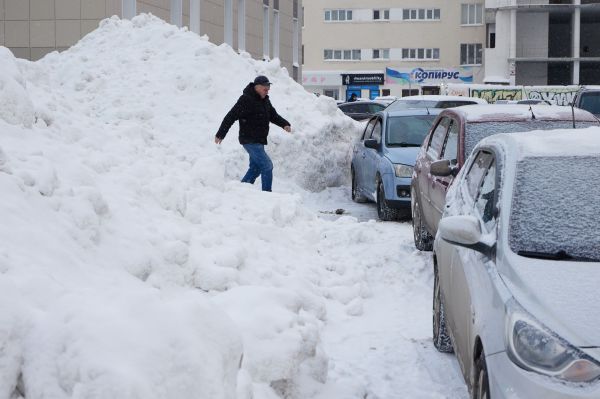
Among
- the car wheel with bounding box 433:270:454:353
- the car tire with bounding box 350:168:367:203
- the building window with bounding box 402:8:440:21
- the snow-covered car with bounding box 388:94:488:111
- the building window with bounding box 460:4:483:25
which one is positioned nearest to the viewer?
the car wheel with bounding box 433:270:454:353

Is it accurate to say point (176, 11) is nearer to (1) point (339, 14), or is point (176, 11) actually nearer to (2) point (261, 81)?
(2) point (261, 81)

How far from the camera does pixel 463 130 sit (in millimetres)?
8461

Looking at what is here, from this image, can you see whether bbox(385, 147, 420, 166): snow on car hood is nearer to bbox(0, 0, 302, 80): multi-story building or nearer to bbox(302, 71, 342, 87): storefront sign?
bbox(0, 0, 302, 80): multi-story building

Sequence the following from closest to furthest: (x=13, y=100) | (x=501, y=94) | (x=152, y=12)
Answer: (x=13, y=100) < (x=152, y=12) < (x=501, y=94)

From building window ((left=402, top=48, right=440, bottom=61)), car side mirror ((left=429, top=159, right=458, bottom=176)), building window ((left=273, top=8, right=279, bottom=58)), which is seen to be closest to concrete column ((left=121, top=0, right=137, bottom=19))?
building window ((left=273, top=8, right=279, bottom=58))

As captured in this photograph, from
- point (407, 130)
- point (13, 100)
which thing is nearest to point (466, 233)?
point (13, 100)

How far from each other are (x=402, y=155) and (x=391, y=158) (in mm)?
164

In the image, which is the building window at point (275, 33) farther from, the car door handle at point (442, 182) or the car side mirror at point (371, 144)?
the car door handle at point (442, 182)

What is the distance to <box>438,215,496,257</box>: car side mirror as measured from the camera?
4336mm

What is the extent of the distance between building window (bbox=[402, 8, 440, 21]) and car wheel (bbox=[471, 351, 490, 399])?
7021 centimetres

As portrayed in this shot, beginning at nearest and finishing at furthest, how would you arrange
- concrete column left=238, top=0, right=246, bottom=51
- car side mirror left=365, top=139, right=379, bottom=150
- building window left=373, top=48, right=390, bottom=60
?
car side mirror left=365, top=139, right=379, bottom=150, concrete column left=238, top=0, right=246, bottom=51, building window left=373, top=48, right=390, bottom=60

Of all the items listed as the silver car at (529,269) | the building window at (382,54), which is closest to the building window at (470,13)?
the building window at (382,54)

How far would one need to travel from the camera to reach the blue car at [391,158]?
1248cm

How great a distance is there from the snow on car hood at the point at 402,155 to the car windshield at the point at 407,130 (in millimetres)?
269
